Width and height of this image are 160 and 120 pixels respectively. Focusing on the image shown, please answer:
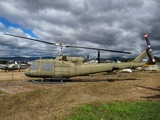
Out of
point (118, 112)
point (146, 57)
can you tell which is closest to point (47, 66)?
point (118, 112)

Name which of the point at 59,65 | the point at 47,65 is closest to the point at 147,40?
the point at 59,65

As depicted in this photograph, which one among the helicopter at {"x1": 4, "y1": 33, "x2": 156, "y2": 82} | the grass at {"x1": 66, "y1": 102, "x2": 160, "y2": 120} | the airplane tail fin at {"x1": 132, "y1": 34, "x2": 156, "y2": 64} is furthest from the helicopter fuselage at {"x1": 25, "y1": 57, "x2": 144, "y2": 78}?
the grass at {"x1": 66, "y1": 102, "x2": 160, "y2": 120}

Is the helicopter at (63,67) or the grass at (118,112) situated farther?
the helicopter at (63,67)

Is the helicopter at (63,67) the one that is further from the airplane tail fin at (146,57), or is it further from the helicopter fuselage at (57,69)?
the airplane tail fin at (146,57)

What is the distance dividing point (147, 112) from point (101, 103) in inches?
84.9

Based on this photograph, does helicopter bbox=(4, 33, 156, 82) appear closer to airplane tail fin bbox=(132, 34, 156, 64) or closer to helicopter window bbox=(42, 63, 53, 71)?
helicopter window bbox=(42, 63, 53, 71)

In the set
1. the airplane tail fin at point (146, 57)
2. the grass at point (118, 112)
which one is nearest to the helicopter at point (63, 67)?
the airplane tail fin at point (146, 57)

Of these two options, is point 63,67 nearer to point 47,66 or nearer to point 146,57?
point 47,66

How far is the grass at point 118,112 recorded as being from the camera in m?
6.06

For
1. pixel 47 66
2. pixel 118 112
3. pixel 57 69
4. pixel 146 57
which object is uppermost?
pixel 146 57

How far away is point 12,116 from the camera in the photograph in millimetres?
6496

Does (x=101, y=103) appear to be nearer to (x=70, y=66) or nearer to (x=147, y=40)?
→ (x=70, y=66)

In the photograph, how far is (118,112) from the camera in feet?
21.7

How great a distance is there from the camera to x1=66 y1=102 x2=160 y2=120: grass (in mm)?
6059
